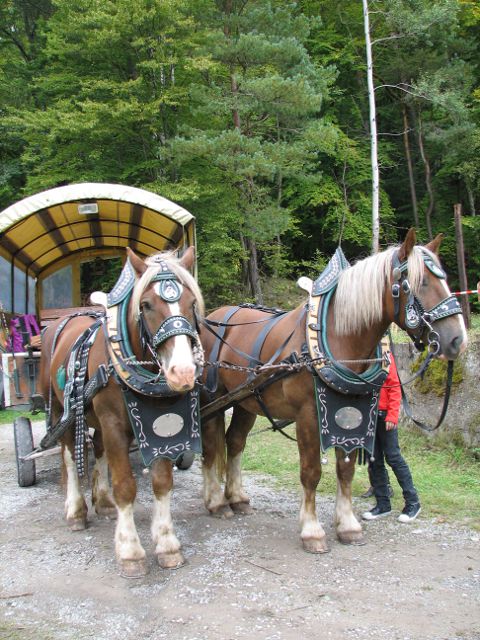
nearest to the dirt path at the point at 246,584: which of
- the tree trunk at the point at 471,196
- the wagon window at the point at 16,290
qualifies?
the wagon window at the point at 16,290

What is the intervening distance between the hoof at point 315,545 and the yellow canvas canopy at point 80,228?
3244 millimetres

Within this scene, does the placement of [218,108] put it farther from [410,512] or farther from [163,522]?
[163,522]

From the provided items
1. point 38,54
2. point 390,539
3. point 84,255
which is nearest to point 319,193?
point 38,54

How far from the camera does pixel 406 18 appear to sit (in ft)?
48.0

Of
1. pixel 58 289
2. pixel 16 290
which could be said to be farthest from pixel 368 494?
pixel 58 289

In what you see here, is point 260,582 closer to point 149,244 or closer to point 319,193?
point 149,244

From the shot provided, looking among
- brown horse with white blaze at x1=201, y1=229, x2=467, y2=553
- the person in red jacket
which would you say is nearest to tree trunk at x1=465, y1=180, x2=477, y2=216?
the person in red jacket

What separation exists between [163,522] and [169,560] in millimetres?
224

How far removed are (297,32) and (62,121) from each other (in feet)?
20.1

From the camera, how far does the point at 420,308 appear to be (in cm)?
307

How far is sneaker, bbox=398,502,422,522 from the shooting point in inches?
156

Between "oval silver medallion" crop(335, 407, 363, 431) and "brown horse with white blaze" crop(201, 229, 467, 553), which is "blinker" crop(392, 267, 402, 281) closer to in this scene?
"brown horse with white blaze" crop(201, 229, 467, 553)

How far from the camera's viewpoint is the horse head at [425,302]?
2.98 m

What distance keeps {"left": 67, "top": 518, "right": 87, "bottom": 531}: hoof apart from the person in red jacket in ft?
6.81
